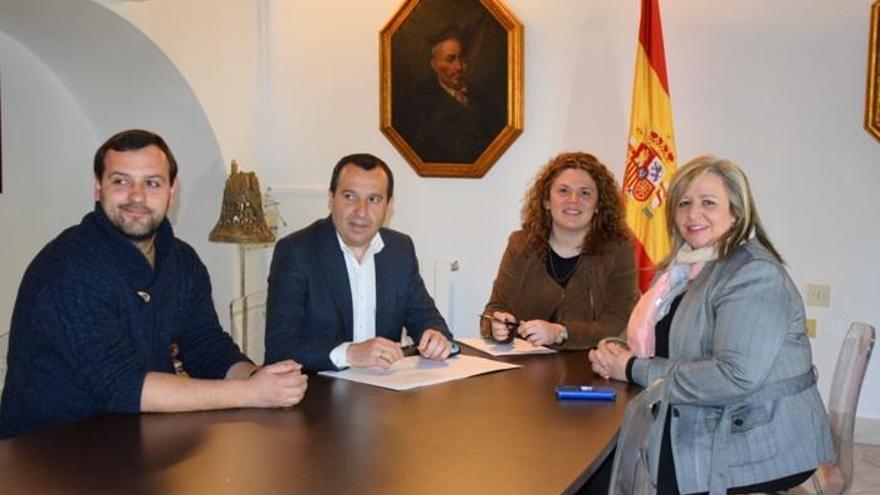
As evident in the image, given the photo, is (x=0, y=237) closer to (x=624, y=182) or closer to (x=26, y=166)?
(x=26, y=166)

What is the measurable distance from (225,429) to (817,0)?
3.29 meters

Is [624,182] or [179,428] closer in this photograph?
[179,428]

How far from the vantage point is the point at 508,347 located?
255 cm

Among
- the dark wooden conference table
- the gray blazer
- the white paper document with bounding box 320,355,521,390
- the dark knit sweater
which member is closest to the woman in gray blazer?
the gray blazer

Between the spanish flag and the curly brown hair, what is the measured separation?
0.85 metres

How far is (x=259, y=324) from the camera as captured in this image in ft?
12.0

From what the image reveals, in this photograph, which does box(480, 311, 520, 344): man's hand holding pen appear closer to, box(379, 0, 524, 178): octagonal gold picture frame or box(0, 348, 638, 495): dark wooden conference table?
box(0, 348, 638, 495): dark wooden conference table

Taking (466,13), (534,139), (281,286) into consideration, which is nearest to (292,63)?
(466,13)

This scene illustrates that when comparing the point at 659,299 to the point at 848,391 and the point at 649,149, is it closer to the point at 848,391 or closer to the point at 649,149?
the point at 848,391

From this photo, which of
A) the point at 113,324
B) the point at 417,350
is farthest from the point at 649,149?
the point at 113,324

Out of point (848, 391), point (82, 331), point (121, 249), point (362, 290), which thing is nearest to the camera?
point (82, 331)

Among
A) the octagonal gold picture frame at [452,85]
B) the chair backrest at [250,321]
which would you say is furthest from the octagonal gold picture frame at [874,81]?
the chair backrest at [250,321]

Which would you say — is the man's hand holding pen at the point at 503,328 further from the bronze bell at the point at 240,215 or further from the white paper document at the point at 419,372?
the bronze bell at the point at 240,215

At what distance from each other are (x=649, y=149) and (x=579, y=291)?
1260mm
